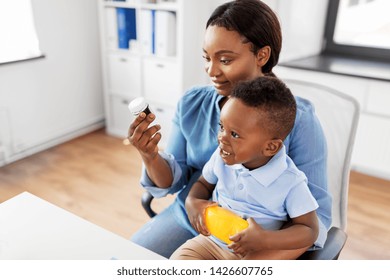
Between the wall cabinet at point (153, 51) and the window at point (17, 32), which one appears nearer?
the window at point (17, 32)

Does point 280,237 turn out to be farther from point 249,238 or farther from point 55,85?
point 55,85

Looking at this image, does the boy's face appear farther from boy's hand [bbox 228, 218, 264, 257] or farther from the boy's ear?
boy's hand [bbox 228, 218, 264, 257]

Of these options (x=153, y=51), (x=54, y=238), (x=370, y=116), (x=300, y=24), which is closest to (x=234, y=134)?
(x=54, y=238)

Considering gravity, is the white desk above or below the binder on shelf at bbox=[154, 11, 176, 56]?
below

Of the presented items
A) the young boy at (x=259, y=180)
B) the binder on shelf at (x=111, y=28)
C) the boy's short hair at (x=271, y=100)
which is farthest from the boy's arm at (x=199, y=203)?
the binder on shelf at (x=111, y=28)

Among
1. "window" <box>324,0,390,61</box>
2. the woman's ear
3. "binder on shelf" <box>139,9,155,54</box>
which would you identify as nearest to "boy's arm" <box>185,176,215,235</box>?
the woman's ear

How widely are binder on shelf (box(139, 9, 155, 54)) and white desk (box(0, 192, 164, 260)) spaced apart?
83.5 inches

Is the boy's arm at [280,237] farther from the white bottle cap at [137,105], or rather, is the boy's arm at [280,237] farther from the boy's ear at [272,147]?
the white bottle cap at [137,105]

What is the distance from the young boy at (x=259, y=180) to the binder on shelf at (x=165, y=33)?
1.97 meters

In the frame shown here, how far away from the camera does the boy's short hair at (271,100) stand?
82cm

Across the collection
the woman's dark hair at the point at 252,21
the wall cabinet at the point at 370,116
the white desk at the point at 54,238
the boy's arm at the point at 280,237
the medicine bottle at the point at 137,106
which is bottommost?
the wall cabinet at the point at 370,116

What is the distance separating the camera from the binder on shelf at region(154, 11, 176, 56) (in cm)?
269

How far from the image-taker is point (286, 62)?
279cm

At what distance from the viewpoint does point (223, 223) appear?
820mm
